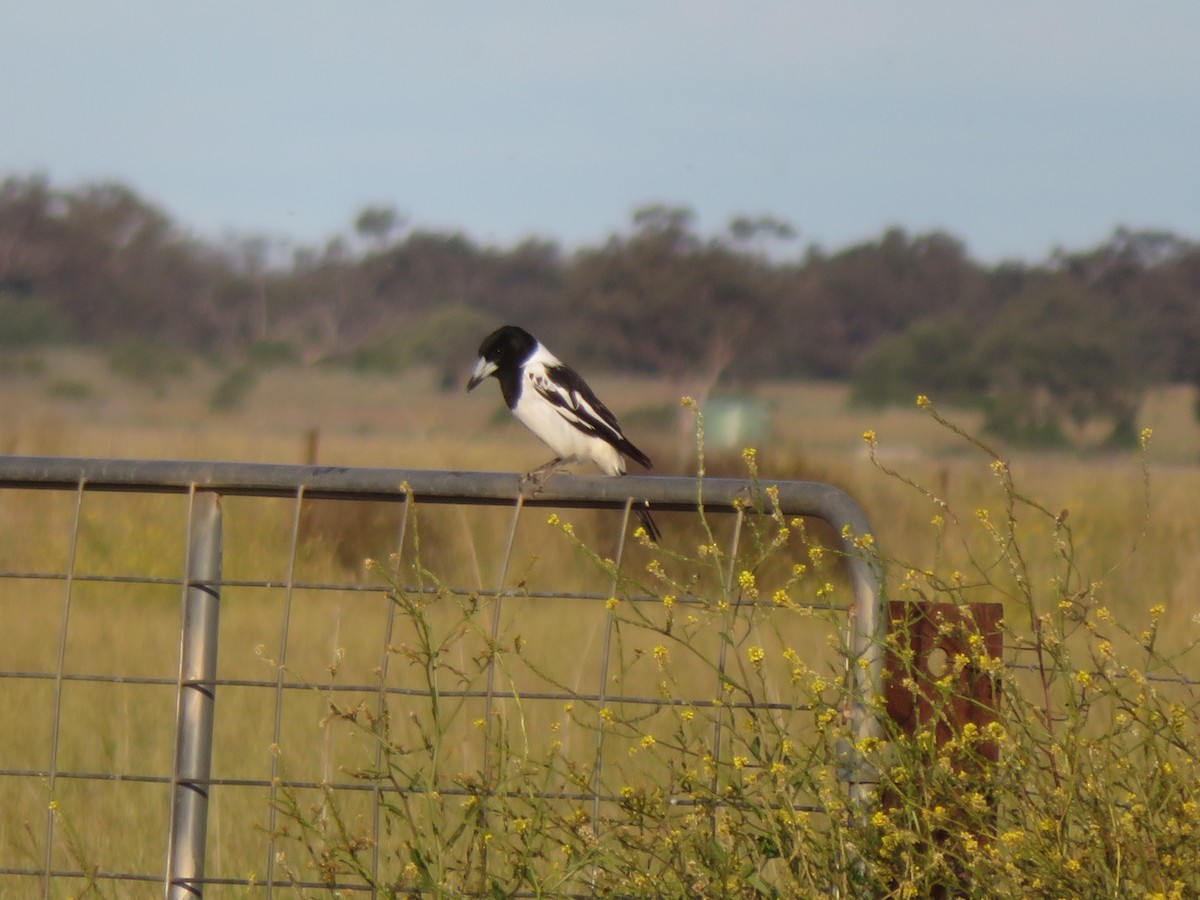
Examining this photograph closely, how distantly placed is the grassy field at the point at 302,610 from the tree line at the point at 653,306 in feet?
47.7

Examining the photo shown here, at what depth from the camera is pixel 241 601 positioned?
28.0 ft

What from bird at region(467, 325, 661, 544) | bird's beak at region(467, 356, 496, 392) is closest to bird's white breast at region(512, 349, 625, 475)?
bird at region(467, 325, 661, 544)

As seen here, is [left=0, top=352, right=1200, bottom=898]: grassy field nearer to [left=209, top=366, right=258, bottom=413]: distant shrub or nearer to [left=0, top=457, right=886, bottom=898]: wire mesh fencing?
[left=0, top=457, right=886, bottom=898]: wire mesh fencing

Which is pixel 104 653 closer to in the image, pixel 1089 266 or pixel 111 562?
pixel 111 562

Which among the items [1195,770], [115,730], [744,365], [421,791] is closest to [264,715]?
[115,730]

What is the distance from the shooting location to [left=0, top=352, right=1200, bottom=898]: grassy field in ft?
12.8

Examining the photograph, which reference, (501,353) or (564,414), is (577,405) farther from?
(501,353)

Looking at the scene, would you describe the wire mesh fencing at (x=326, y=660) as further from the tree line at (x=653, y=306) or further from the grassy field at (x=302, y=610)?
the tree line at (x=653, y=306)

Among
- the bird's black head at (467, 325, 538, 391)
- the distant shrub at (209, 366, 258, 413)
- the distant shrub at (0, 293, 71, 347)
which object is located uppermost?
the distant shrub at (0, 293, 71, 347)

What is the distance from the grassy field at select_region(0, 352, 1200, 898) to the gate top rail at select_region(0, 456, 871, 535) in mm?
142

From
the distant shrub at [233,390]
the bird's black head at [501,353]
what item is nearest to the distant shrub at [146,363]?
the distant shrub at [233,390]

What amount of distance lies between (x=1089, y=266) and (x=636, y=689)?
54.0 meters

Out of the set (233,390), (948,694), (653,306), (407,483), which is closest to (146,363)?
(233,390)

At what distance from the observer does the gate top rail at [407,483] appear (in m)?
2.25
